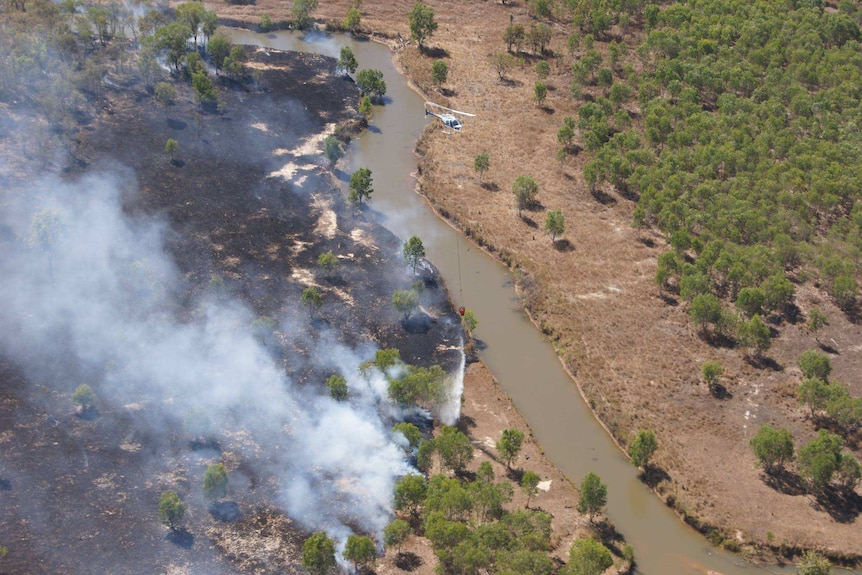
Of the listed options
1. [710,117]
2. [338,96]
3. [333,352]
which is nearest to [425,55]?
[338,96]

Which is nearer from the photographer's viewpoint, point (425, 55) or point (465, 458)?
point (465, 458)

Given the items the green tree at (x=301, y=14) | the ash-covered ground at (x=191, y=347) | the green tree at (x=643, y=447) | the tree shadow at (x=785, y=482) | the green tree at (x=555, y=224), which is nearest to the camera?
the ash-covered ground at (x=191, y=347)

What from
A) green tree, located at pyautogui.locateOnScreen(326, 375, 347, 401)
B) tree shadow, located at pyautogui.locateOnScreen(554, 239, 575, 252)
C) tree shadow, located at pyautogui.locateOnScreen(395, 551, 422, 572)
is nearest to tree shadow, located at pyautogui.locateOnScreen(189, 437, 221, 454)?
green tree, located at pyautogui.locateOnScreen(326, 375, 347, 401)

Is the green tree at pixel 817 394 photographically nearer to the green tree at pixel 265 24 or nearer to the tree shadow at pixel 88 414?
the tree shadow at pixel 88 414

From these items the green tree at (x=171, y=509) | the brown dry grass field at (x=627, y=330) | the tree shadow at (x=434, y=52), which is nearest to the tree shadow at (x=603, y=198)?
the brown dry grass field at (x=627, y=330)

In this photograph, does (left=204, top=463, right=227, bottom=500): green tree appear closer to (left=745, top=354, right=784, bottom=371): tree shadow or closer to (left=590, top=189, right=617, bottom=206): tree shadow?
(left=745, top=354, right=784, bottom=371): tree shadow

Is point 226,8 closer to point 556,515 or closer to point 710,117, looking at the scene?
point 710,117

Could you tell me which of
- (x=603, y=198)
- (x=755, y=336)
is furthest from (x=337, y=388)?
(x=603, y=198)
